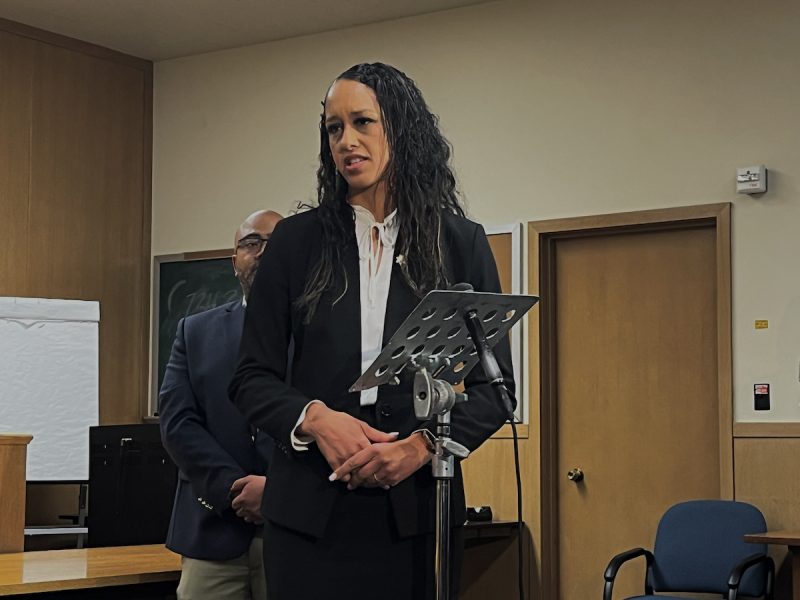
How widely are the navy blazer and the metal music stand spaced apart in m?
1.11

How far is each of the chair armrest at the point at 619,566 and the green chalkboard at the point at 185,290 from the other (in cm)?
286

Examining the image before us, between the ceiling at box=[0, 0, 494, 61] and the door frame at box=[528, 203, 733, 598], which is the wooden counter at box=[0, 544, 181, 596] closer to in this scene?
the door frame at box=[528, 203, 733, 598]

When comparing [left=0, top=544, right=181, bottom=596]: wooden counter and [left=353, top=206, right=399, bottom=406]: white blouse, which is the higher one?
[left=353, top=206, right=399, bottom=406]: white blouse

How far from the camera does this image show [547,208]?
614 cm

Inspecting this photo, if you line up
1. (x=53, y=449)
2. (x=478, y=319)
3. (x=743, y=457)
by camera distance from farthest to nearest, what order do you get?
(x=53, y=449), (x=743, y=457), (x=478, y=319)

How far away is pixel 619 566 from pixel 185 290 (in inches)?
130

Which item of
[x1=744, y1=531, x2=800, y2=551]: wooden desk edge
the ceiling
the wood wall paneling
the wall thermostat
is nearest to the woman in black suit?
[x1=744, y1=531, x2=800, y2=551]: wooden desk edge

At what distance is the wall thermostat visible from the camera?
5.46 metres

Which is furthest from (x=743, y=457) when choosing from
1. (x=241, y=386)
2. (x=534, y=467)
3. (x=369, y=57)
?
(x=241, y=386)

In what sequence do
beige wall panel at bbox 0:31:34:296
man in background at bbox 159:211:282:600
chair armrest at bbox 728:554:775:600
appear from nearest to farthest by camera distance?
man in background at bbox 159:211:282:600 → chair armrest at bbox 728:554:775:600 → beige wall panel at bbox 0:31:34:296

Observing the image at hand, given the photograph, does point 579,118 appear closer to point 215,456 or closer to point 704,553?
point 704,553

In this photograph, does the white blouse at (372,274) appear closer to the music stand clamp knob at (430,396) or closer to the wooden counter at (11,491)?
the music stand clamp knob at (430,396)

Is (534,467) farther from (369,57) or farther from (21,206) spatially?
(21,206)

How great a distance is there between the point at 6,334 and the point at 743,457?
377 cm
